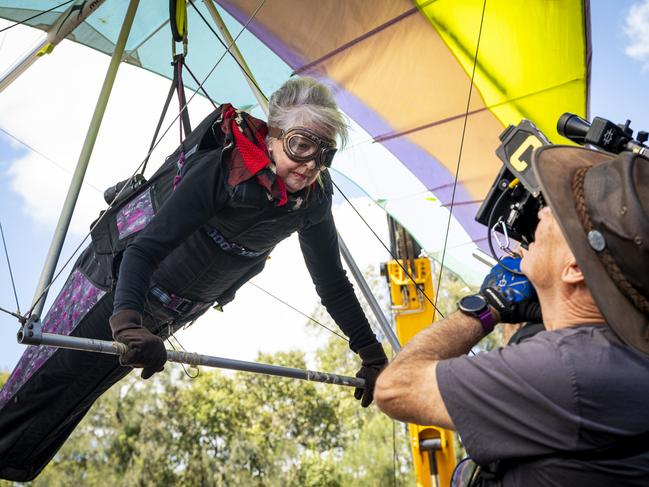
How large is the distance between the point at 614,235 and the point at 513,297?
30 centimetres

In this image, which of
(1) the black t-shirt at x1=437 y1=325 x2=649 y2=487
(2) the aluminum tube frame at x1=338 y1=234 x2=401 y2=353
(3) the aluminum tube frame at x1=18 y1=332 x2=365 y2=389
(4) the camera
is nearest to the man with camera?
(1) the black t-shirt at x1=437 y1=325 x2=649 y2=487

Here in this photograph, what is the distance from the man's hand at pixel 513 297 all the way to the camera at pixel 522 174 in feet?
0.39

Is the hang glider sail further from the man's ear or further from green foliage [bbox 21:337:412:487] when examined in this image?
green foliage [bbox 21:337:412:487]

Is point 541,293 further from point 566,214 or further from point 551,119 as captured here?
point 551,119

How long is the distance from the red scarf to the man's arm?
2.88ft

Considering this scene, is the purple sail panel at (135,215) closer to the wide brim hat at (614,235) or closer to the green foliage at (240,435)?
the wide brim hat at (614,235)

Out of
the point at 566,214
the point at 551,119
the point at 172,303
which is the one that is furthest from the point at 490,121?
the point at 566,214

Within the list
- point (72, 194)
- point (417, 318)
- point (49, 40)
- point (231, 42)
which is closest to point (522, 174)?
point (72, 194)

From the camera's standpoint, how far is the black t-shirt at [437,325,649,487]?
1.11 meters

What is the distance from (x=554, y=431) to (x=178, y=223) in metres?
1.18

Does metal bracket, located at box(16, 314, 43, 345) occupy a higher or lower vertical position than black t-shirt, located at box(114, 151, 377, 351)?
lower

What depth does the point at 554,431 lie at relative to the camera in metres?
1.12

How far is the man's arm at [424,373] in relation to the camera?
1.22 meters

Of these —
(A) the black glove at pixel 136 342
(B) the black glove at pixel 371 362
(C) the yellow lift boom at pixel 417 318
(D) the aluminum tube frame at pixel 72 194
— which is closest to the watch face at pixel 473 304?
(A) the black glove at pixel 136 342
